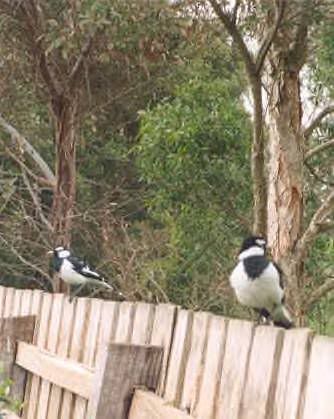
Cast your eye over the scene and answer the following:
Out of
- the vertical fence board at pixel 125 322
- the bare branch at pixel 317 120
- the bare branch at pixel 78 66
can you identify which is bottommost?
the vertical fence board at pixel 125 322

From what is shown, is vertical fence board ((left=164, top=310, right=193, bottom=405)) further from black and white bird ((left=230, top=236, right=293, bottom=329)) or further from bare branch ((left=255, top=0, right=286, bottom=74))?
bare branch ((left=255, top=0, right=286, bottom=74))

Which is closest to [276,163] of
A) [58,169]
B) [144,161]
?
[144,161]

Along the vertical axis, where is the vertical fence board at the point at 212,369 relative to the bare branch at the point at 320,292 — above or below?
below

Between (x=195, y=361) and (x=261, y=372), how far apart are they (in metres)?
0.48

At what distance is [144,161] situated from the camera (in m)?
9.67

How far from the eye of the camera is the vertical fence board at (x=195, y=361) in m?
2.94

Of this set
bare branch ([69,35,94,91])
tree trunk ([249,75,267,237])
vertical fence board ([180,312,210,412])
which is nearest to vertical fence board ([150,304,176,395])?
vertical fence board ([180,312,210,412])

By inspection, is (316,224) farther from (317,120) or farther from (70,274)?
(70,274)

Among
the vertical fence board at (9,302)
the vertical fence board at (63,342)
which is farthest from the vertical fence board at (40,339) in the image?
the vertical fence board at (9,302)

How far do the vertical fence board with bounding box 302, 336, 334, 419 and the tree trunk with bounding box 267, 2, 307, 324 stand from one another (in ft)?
20.6

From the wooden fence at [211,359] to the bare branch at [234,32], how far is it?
2.99 meters

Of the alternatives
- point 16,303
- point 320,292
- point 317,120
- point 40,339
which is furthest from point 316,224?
point 40,339

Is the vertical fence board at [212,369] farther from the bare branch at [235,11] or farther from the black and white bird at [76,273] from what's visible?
the black and white bird at [76,273]

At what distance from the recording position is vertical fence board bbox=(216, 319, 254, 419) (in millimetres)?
2635
